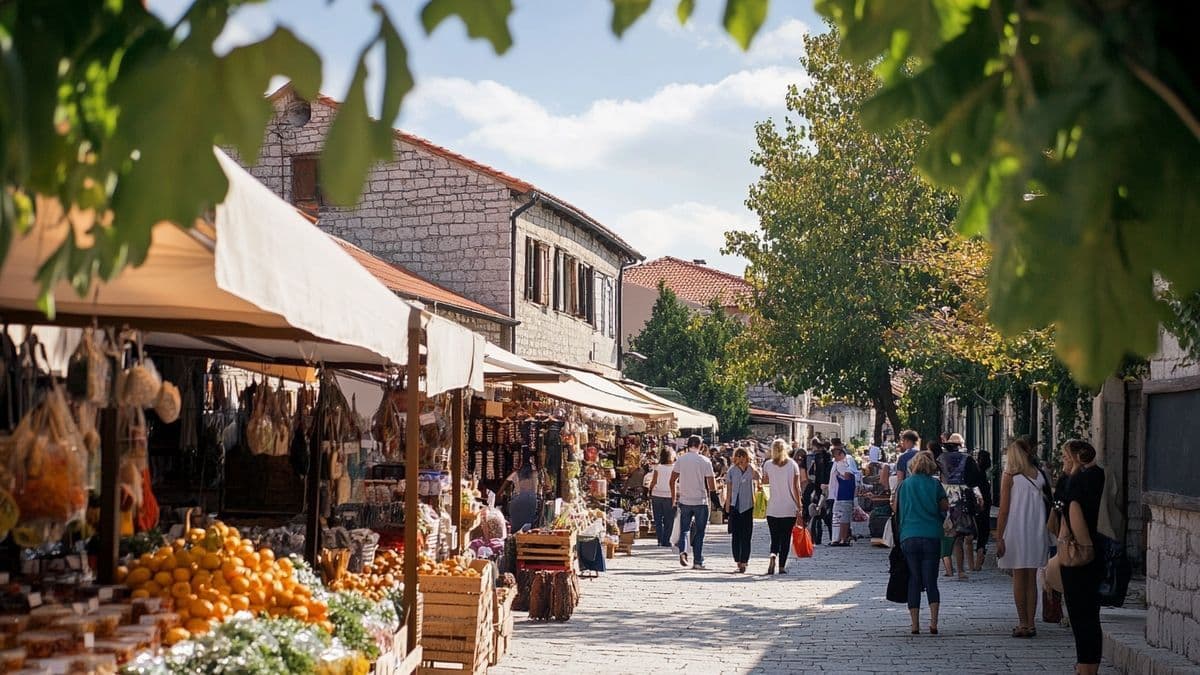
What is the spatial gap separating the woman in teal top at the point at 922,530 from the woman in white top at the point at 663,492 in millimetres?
8728

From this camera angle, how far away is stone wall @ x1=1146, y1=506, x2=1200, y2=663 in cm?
948

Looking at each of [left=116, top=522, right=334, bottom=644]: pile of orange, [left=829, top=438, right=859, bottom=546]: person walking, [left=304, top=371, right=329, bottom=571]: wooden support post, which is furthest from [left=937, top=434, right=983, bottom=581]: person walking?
[left=116, top=522, right=334, bottom=644]: pile of orange

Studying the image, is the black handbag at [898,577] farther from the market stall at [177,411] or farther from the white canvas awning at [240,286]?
the white canvas awning at [240,286]

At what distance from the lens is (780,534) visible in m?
18.8

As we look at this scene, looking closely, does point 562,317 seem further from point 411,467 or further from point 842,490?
point 411,467

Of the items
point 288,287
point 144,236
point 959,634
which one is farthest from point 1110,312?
point 959,634

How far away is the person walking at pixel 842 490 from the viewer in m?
23.7

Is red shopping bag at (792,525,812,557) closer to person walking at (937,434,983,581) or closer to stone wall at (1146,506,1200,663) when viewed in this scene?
person walking at (937,434,983,581)

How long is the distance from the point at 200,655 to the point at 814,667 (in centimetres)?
626

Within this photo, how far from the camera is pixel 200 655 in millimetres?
5754

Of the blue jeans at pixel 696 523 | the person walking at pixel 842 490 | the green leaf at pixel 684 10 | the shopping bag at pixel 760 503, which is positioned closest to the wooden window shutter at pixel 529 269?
the person walking at pixel 842 490

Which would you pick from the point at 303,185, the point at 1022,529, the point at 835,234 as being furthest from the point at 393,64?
the point at 835,234

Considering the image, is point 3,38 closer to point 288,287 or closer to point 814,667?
point 288,287

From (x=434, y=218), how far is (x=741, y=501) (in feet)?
32.9
